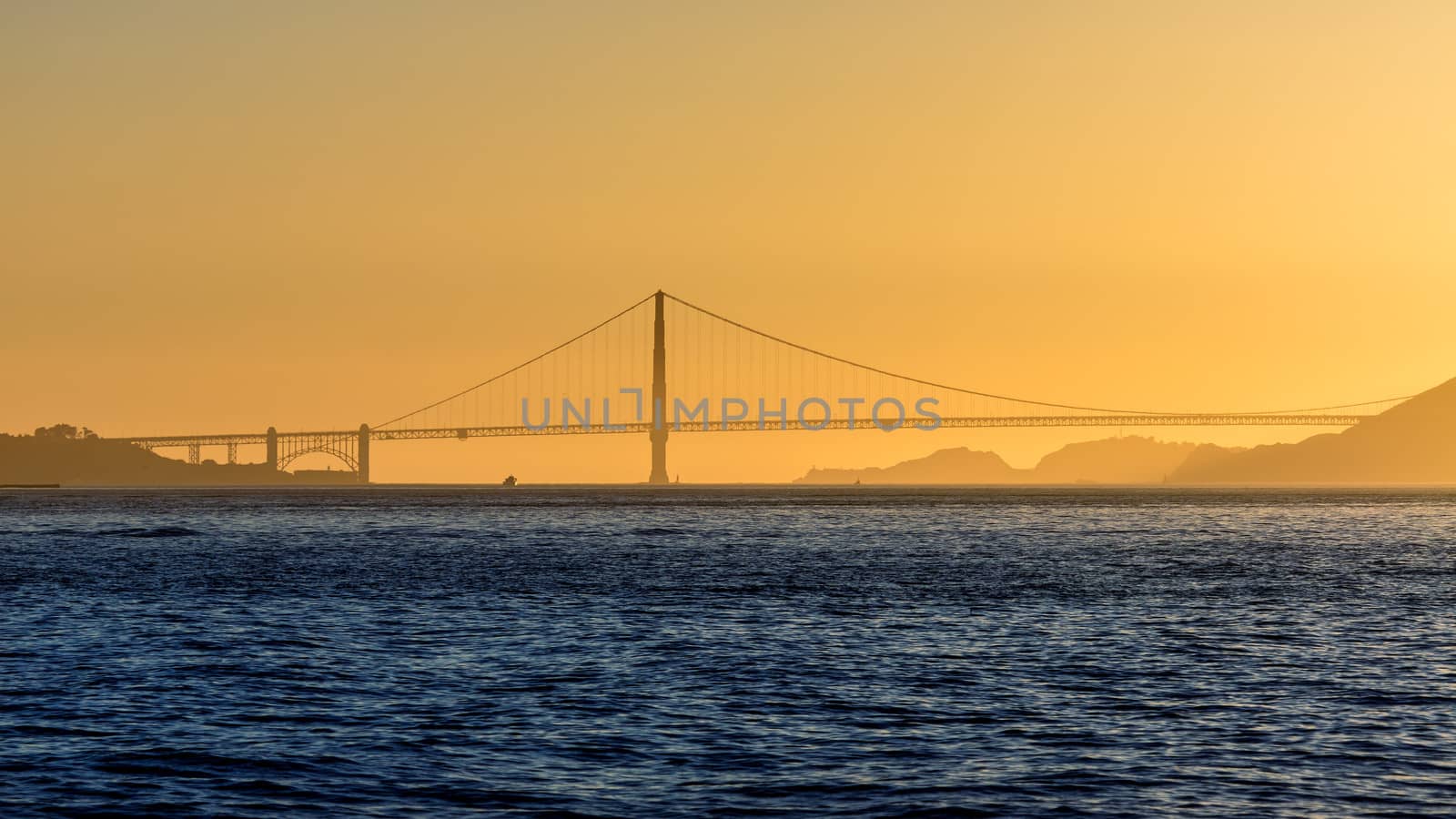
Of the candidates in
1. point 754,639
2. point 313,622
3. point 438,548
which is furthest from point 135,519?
point 754,639

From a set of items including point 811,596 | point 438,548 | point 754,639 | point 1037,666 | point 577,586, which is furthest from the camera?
point 438,548

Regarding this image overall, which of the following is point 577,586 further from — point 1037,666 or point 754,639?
point 1037,666

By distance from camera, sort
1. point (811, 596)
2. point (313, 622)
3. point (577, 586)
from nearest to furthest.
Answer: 1. point (313, 622)
2. point (811, 596)
3. point (577, 586)

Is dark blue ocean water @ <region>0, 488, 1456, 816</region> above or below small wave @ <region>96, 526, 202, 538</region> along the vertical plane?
below

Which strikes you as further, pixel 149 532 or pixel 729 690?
pixel 149 532

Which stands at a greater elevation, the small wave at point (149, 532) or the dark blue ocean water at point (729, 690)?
the small wave at point (149, 532)

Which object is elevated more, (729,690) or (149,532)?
(149,532)

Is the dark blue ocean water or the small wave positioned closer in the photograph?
the dark blue ocean water

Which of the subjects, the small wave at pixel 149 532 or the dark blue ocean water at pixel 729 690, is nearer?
the dark blue ocean water at pixel 729 690
